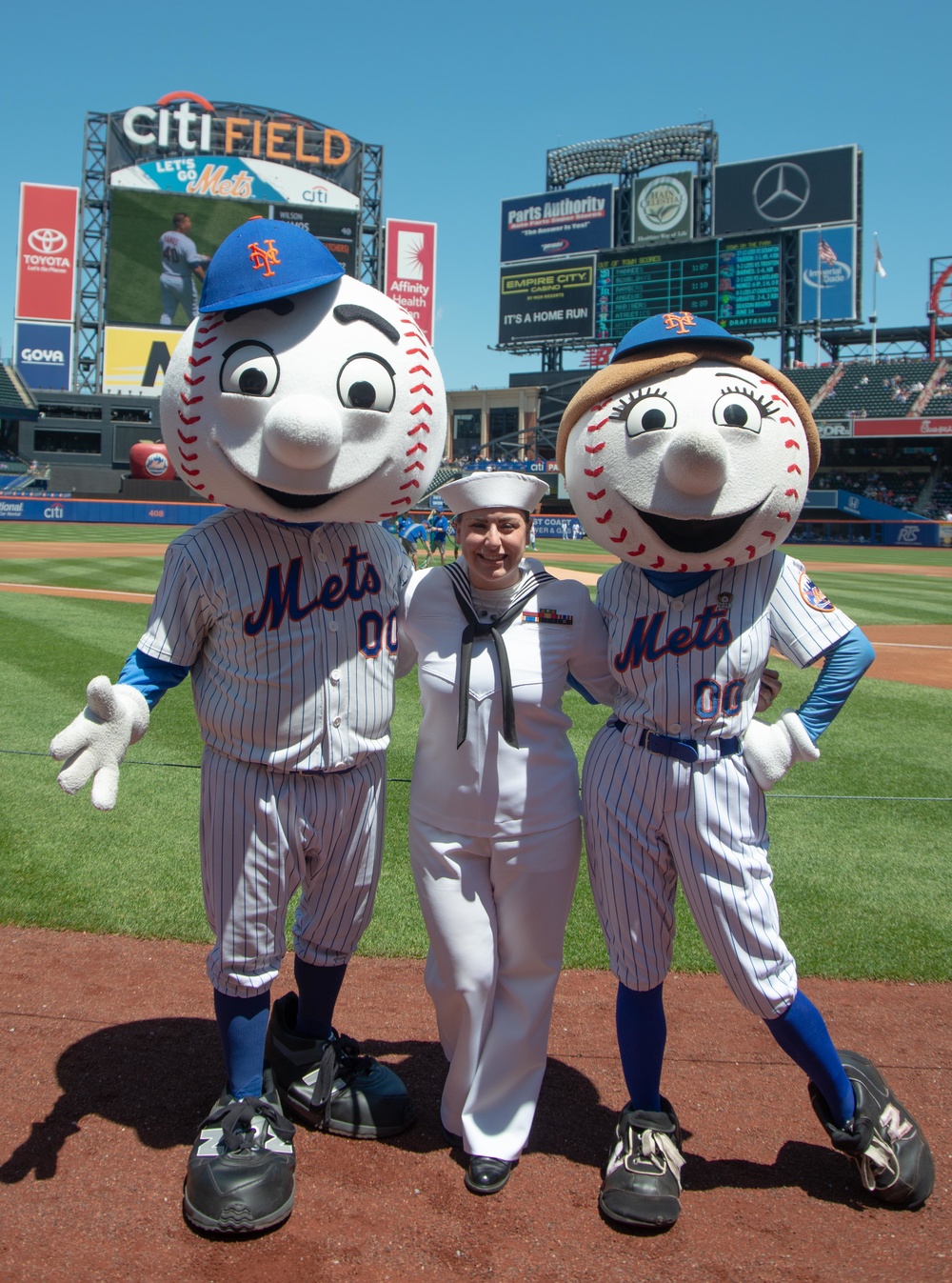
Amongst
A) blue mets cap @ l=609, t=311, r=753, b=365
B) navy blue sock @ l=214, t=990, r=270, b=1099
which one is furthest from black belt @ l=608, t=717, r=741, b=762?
navy blue sock @ l=214, t=990, r=270, b=1099

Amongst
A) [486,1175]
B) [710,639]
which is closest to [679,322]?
[710,639]

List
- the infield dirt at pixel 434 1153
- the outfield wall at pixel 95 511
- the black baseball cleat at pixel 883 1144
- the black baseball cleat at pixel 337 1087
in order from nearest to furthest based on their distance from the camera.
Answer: the infield dirt at pixel 434 1153 → the black baseball cleat at pixel 883 1144 → the black baseball cleat at pixel 337 1087 → the outfield wall at pixel 95 511

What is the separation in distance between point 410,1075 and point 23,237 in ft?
166

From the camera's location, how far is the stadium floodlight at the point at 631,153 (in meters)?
46.0

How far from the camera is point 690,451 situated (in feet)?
7.47

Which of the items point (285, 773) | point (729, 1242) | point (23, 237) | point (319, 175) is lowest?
point (729, 1242)

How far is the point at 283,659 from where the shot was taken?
246 centimetres

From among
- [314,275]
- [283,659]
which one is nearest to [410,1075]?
[283,659]

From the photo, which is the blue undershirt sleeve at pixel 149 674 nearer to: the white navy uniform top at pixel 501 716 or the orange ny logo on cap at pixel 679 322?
the white navy uniform top at pixel 501 716

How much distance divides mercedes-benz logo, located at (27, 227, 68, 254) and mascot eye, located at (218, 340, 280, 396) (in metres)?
49.8

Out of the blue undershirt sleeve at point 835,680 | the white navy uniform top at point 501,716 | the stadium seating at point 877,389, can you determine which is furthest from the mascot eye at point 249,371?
the stadium seating at point 877,389

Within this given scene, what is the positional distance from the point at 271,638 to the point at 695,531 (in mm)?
1054

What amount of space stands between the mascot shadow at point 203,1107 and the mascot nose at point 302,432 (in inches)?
68.4

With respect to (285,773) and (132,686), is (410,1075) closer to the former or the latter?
(285,773)
